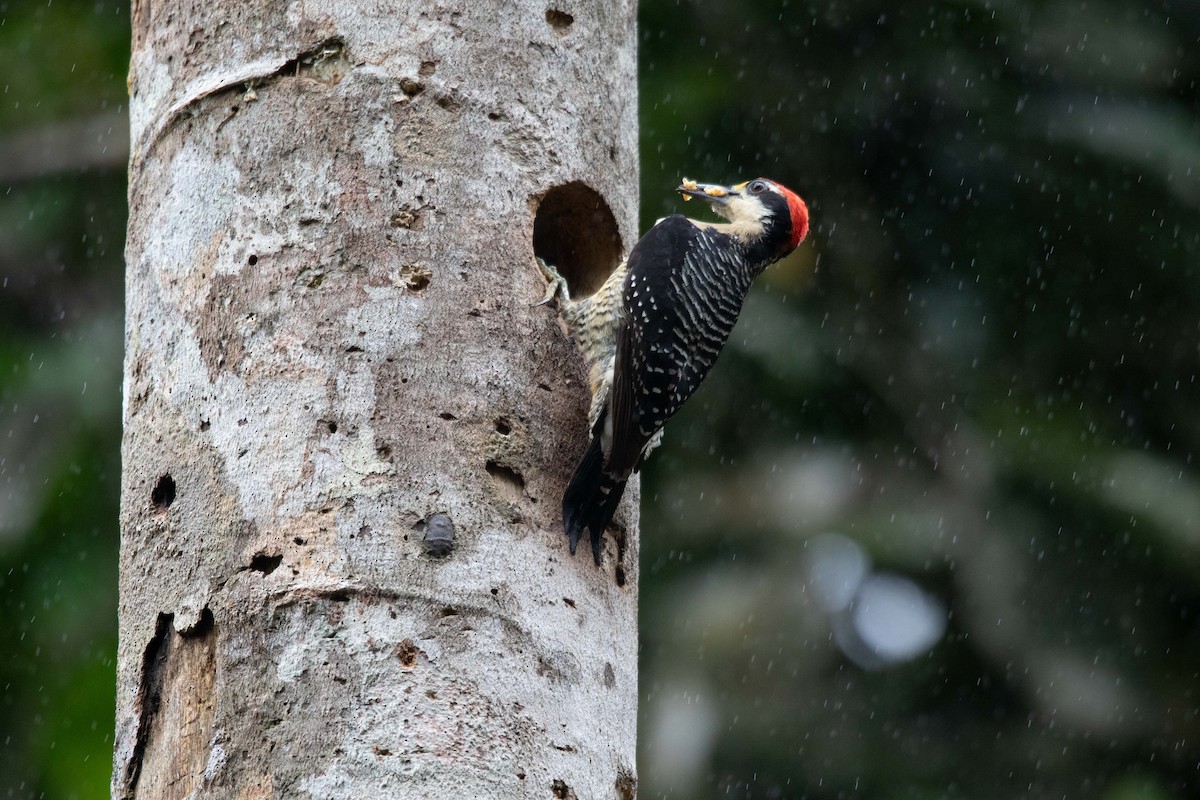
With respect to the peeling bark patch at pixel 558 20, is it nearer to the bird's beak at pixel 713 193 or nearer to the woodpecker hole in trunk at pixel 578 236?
the woodpecker hole in trunk at pixel 578 236

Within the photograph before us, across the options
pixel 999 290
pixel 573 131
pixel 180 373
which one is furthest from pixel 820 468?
pixel 180 373

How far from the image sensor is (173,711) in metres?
3.68

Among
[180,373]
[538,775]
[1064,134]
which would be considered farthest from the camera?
[1064,134]

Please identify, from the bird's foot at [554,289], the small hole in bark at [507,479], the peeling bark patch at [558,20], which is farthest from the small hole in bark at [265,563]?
the peeling bark patch at [558,20]

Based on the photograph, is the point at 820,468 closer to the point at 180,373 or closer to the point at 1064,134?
the point at 1064,134

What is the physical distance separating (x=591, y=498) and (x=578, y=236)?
125cm

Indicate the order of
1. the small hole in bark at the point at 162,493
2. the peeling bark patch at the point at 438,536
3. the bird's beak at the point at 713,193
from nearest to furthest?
the peeling bark patch at the point at 438,536 < the small hole in bark at the point at 162,493 < the bird's beak at the point at 713,193

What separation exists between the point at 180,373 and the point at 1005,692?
257 inches

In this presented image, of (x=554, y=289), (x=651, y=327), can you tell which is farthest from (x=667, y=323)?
(x=554, y=289)

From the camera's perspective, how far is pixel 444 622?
3.62 meters

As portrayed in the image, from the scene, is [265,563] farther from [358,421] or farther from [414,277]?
[414,277]

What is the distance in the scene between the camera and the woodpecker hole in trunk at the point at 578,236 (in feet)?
15.4

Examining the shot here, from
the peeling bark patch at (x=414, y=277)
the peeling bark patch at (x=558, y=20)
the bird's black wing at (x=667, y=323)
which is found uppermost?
the peeling bark patch at (x=558, y=20)

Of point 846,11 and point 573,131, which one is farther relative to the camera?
point 846,11
